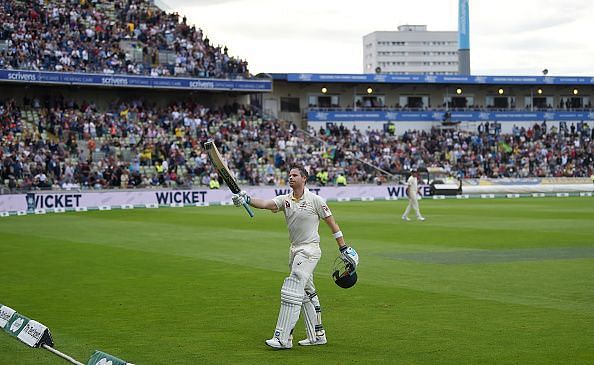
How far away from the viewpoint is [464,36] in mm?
84875

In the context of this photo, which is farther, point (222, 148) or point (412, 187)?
point (222, 148)

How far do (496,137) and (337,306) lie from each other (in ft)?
197

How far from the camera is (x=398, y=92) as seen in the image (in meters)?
77.0

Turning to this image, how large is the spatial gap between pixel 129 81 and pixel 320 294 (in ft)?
141

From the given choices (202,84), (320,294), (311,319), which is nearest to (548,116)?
(202,84)

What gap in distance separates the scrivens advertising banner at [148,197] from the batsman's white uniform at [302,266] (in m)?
34.0

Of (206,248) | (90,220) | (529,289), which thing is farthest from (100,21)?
(529,289)

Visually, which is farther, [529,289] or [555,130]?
[555,130]

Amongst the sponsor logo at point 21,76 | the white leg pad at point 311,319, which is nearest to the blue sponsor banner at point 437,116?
the sponsor logo at point 21,76

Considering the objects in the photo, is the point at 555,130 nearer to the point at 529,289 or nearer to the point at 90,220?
the point at 90,220

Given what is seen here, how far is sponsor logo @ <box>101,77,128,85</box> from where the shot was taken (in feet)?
180

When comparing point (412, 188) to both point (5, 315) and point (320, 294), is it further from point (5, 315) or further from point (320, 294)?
point (5, 315)

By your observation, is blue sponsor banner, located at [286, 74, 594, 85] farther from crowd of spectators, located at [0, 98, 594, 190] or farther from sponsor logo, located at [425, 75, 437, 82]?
crowd of spectators, located at [0, 98, 594, 190]

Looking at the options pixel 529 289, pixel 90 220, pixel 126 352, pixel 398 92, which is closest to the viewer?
pixel 126 352
